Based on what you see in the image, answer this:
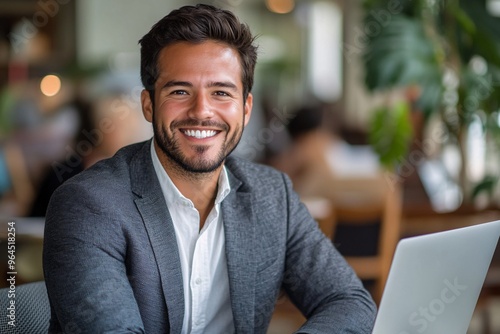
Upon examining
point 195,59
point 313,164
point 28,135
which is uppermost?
point 195,59

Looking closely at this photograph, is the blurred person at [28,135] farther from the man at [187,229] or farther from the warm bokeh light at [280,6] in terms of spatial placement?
the man at [187,229]

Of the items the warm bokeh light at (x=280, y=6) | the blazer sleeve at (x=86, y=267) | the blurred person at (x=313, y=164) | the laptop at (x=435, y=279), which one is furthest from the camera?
the warm bokeh light at (x=280, y=6)

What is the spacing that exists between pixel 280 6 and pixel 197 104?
8.22 m

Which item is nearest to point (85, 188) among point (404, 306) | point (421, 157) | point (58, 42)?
point (404, 306)

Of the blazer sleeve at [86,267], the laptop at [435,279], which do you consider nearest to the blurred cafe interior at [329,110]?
the blazer sleeve at [86,267]

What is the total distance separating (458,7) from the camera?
163 inches

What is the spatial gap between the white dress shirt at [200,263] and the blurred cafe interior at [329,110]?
0.38 meters

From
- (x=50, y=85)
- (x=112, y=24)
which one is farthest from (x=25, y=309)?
(x=112, y=24)

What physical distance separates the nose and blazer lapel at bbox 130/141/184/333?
160 mm

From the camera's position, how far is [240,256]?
1629mm

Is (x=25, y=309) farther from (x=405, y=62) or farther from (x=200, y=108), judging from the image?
(x=405, y=62)

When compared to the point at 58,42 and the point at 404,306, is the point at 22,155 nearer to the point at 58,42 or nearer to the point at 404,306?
the point at 58,42

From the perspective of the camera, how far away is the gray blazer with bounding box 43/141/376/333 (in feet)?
4.63

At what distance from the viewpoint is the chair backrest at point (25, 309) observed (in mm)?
1535
